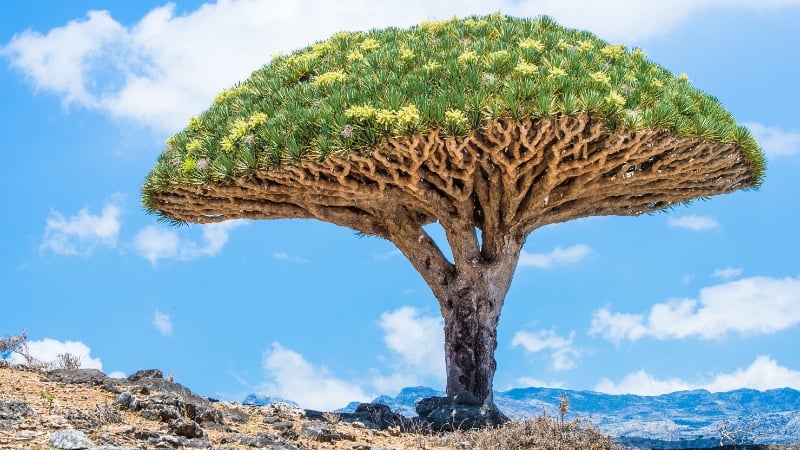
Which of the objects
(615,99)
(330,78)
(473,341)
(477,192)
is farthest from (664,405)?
(330,78)

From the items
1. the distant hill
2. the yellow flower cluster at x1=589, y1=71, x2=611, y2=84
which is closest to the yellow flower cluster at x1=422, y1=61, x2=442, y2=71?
the yellow flower cluster at x1=589, y1=71, x2=611, y2=84

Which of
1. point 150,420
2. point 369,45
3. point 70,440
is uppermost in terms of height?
point 369,45

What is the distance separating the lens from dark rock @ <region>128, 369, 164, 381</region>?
35.6 ft

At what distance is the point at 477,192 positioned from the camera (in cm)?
1288

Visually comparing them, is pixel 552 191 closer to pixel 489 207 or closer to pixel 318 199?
pixel 489 207

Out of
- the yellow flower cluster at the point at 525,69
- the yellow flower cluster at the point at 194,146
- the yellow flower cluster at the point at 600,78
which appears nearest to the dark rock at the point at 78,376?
the yellow flower cluster at the point at 194,146

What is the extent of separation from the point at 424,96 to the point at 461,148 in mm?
866

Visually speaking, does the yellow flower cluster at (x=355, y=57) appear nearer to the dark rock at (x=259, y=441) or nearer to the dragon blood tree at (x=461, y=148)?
the dragon blood tree at (x=461, y=148)

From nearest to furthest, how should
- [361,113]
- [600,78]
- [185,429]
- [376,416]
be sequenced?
[185,429] < [361,113] < [600,78] < [376,416]

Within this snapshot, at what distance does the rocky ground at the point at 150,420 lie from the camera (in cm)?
761

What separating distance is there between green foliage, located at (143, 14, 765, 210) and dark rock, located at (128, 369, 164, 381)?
2956 millimetres

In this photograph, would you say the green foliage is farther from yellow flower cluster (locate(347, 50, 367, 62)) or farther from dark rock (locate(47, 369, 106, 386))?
dark rock (locate(47, 369, 106, 386))

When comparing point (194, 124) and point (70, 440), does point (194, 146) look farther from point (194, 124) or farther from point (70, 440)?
point (70, 440)

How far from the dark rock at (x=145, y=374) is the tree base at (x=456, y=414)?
3759 mm
